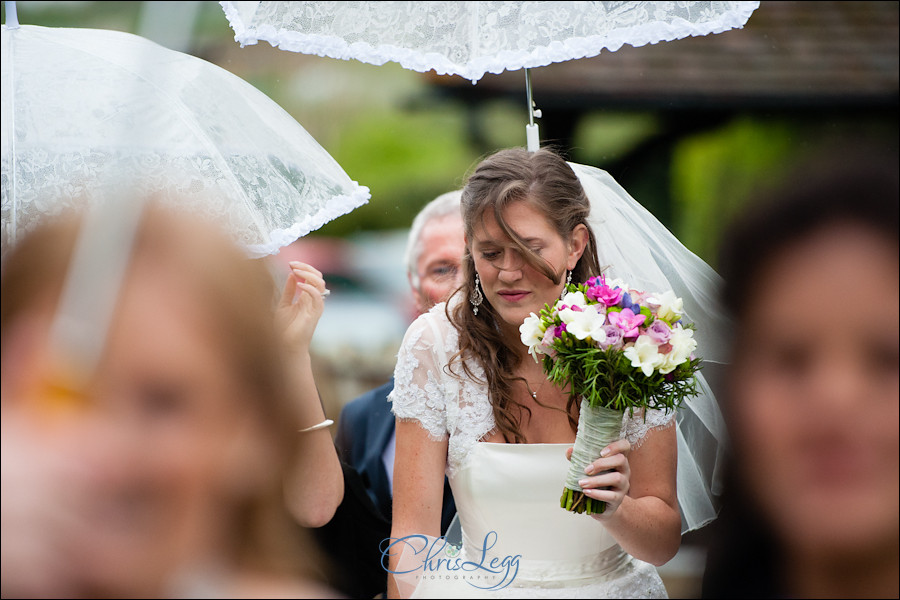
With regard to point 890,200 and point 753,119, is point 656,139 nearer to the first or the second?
point 753,119

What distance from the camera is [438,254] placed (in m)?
3.51

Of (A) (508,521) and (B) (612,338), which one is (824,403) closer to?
(B) (612,338)

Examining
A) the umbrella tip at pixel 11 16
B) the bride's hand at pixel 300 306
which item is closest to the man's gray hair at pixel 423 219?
the bride's hand at pixel 300 306

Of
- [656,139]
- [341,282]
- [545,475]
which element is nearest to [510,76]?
[656,139]

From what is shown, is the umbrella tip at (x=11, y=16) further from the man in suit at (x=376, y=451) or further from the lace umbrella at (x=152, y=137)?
the man in suit at (x=376, y=451)

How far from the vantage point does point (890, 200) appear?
1050 mm

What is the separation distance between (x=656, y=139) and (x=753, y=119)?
0.75 metres

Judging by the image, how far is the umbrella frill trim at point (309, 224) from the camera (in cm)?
229

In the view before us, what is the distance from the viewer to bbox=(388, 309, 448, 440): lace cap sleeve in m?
2.68

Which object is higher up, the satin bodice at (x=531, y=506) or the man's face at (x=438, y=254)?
the man's face at (x=438, y=254)

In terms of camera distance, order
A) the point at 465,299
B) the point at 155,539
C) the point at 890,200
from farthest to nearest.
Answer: the point at 465,299, the point at 890,200, the point at 155,539

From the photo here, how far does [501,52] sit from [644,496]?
1.37 metres

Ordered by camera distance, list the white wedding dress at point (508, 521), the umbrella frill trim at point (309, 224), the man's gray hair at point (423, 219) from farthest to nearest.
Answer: the man's gray hair at point (423, 219)
the white wedding dress at point (508, 521)
the umbrella frill trim at point (309, 224)

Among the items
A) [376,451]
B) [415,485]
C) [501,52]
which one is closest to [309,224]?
[501,52]
